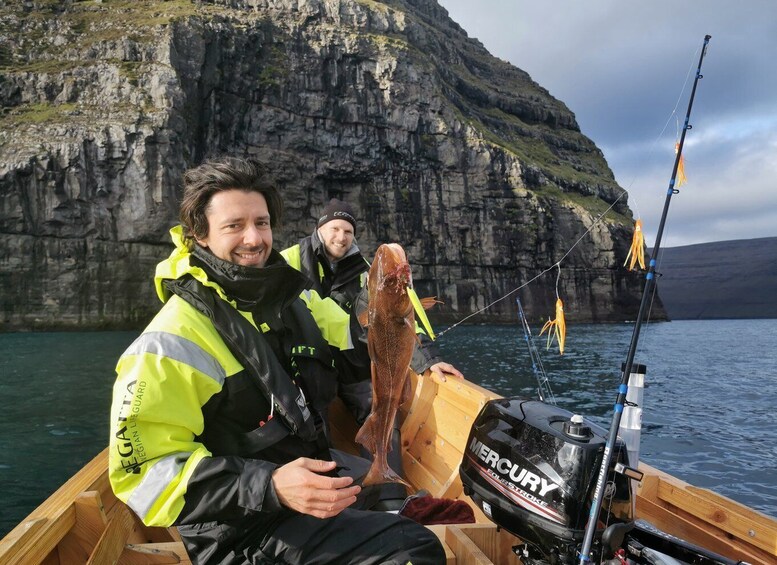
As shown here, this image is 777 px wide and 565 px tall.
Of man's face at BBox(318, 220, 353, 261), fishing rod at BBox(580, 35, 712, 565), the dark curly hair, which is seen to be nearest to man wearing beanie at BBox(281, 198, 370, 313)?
man's face at BBox(318, 220, 353, 261)

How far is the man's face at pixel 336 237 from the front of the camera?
623 cm

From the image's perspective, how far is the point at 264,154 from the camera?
6253 cm

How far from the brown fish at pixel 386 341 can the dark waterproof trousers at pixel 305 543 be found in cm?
94

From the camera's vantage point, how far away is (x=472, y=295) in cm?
7462

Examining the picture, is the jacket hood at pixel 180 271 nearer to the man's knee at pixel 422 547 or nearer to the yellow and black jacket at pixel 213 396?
the yellow and black jacket at pixel 213 396

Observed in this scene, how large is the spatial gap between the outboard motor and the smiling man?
70 centimetres

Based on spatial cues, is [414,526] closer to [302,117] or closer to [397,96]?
[302,117]

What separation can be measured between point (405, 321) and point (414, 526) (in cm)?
123

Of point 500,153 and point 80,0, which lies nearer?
point 80,0

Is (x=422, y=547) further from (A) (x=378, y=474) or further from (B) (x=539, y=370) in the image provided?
(B) (x=539, y=370)

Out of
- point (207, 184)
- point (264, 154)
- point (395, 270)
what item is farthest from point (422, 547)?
point (264, 154)

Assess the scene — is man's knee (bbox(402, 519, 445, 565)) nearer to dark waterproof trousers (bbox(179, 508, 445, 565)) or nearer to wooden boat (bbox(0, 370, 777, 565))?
dark waterproof trousers (bbox(179, 508, 445, 565))

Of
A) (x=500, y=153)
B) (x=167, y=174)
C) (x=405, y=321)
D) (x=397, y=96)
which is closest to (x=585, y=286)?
(x=500, y=153)

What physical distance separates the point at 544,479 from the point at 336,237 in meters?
4.00
